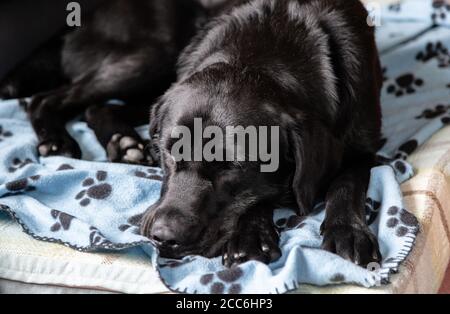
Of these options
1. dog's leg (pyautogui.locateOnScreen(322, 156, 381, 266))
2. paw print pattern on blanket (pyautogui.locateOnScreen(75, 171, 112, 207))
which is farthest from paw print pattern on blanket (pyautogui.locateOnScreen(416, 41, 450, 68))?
paw print pattern on blanket (pyautogui.locateOnScreen(75, 171, 112, 207))

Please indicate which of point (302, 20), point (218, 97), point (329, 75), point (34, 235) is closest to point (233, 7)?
point (302, 20)

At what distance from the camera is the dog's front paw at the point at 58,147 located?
2408 mm

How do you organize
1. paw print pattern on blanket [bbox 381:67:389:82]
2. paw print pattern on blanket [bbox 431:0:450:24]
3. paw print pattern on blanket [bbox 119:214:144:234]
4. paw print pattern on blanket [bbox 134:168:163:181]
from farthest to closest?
paw print pattern on blanket [bbox 431:0:450:24]
paw print pattern on blanket [bbox 381:67:389:82]
paw print pattern on blanket [bbox 134:168:163:181]
paw print pattern on blanket [bbox 119:214:144:234]

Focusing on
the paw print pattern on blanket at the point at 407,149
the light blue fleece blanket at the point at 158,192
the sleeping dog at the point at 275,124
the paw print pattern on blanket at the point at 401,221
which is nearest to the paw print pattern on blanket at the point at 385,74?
the light blue fleece blanket at the point at 158,192

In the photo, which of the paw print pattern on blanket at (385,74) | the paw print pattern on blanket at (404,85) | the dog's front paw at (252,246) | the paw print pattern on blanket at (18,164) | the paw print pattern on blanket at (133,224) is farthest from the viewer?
the paw print pattern on blanket at (385,74)

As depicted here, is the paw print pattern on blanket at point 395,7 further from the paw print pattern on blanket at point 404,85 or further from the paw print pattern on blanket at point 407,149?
the paw print pattern on blanket at point 407,149

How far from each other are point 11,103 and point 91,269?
3.76 ft

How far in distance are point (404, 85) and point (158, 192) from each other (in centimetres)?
129

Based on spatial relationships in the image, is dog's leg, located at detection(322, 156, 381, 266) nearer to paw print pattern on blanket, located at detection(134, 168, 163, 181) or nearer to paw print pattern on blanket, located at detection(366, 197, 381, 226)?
paw print pattern on blanket, located at detection(366, 197, 381, 226)

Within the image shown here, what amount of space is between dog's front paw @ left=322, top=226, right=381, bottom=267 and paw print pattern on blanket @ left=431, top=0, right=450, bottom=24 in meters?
1.78

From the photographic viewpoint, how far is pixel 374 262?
5.55 feet

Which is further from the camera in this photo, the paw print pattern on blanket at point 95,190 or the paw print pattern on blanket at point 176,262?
the paw print pattern on blanket at point 95,190

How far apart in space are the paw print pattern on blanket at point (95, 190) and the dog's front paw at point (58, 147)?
0.31 meters

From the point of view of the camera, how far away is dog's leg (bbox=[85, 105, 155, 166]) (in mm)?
2382
